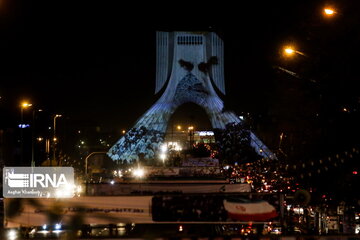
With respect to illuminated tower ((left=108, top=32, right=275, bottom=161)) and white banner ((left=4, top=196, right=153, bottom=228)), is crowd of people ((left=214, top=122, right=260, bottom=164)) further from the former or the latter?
white banner ((left=4, top=196, right=153, bottom=228))

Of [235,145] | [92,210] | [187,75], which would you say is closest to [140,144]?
[235,145]

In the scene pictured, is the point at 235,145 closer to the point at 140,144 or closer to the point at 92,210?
the point at 140,144

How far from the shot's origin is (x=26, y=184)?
16.4 meters

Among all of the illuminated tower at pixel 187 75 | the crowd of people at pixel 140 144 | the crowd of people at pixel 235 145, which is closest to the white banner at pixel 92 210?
the crowd of people at pixel 235 145

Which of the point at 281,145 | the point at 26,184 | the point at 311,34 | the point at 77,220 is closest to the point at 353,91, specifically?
the point at 311,34

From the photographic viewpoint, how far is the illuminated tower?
70.1 metres

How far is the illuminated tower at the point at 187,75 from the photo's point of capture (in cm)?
7005

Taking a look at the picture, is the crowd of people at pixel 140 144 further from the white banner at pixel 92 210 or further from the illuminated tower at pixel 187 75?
the white banner at pixel 92 210

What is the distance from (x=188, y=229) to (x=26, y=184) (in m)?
5.40

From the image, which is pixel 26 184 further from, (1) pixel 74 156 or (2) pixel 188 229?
(1) pixel 74 156

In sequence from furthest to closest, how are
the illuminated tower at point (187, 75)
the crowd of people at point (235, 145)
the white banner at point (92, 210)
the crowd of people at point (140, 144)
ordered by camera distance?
the illuminated tower at point (187, 75)
the crowd of people at point (140, 144)
the crowd of people at point (235, 145)
the white banner at point (92, 210)

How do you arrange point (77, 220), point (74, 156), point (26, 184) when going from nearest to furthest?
point (77, 220) → point (26, 184) → point (74, 156)

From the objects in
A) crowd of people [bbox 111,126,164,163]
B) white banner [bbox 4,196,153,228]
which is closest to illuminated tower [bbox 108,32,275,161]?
crowd of people [bbox 111,126,164,163]

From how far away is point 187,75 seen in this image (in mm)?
81375
